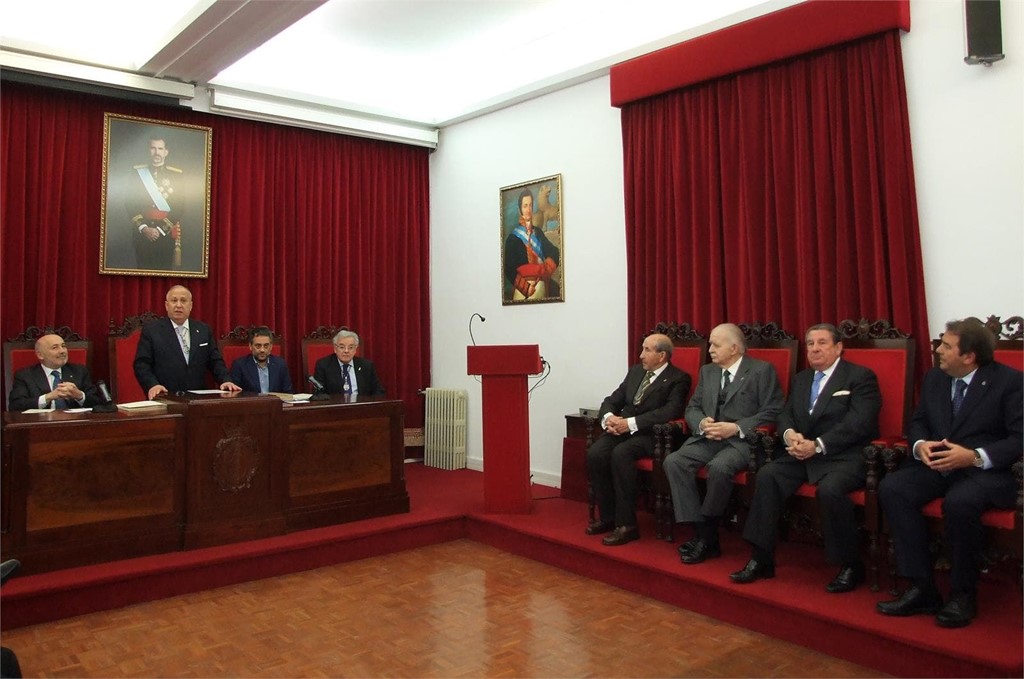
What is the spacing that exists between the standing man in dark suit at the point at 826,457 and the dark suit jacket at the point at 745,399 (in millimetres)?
171

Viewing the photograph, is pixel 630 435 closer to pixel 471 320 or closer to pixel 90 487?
pixel 471 320

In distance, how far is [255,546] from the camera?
419cm

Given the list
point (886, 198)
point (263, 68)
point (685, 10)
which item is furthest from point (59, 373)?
point (886, 198)

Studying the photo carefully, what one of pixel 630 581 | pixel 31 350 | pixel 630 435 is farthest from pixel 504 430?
pixel 31 350

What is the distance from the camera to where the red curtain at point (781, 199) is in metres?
3.98

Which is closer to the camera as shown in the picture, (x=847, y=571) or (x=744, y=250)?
(x=847, y=571)

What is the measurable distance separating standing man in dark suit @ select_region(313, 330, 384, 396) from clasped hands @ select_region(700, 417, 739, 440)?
2.59m

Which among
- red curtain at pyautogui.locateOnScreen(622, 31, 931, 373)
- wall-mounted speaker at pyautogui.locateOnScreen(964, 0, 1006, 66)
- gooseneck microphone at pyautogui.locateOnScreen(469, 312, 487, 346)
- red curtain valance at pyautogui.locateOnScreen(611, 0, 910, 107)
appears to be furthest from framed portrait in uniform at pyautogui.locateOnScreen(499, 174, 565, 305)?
wall-mounted speaker at pyautogui.locateOnScreen(964, 0, 1006, 66)

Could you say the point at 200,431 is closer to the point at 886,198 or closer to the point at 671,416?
the point at 671,416

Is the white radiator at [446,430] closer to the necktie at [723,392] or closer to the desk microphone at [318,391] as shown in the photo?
the desk microphone at [318,391]

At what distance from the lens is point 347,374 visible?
571cm

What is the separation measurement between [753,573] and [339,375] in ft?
11.0

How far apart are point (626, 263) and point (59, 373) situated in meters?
3.74

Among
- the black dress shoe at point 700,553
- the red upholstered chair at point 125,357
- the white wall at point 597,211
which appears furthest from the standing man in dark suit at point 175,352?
the black dress shoe at point 700,553
